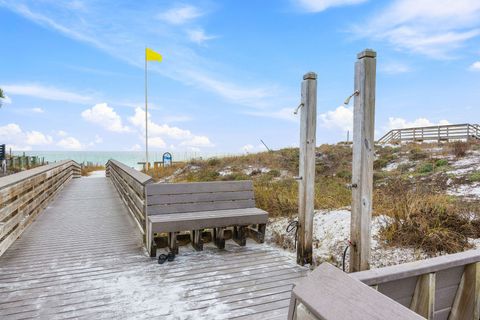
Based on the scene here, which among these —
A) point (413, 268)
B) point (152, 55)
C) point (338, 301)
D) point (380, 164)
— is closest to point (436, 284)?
point (413, 268)

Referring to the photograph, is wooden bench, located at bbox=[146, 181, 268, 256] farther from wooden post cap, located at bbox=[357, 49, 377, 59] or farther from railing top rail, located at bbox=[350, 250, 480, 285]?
railing top rail, located at bbox=[350, 250, 480, 285]

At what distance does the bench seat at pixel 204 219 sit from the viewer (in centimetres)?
438

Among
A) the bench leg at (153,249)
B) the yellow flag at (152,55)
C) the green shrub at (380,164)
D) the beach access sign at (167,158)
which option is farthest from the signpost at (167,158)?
the bench leg at (153,249)

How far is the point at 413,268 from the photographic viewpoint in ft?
5.70

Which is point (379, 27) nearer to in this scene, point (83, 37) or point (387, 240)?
point (387, 240)

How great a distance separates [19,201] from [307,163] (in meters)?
4.82

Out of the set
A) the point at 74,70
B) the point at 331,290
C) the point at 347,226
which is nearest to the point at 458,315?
the point at 331,290

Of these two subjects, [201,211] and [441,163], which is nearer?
[201,211]

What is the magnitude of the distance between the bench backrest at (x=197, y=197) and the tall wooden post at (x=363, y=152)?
234cm

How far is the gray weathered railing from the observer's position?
4.40ft

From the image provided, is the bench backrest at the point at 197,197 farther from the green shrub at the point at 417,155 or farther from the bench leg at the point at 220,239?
the green shrub at the point at 417,155

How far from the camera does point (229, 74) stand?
12.4 meters

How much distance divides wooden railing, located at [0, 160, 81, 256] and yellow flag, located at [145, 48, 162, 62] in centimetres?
1180

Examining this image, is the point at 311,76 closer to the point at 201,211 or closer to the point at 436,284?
the point at 201,211
